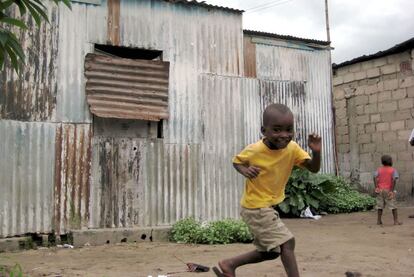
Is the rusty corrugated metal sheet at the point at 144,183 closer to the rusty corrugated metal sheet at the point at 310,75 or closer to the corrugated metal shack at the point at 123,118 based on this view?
the corrugated metal shack at the point at 123,118

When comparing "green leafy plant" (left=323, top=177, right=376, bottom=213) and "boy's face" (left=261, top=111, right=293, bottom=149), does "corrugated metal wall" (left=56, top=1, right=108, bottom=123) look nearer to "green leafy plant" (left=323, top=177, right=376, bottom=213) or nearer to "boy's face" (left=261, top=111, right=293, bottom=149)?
"boy's face" (left=261, top=111, right=293, bottom=149)

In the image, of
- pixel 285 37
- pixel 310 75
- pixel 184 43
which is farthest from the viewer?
pixel 310 75

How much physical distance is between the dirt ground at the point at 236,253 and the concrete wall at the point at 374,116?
4.63 metres

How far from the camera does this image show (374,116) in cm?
1368

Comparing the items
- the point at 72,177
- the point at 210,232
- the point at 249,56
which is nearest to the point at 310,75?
the point at 249,56

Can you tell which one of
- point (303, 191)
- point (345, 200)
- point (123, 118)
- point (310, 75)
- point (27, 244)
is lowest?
point (27, 244)

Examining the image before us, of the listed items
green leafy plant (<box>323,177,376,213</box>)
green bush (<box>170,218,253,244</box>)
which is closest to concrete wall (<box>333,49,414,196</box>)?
green leafy plant (<box>323,177,376,213</box>)

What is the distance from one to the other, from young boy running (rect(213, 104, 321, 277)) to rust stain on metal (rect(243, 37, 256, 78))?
6491mm

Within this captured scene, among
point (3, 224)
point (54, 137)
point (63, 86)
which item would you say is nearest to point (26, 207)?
point (3, 224)

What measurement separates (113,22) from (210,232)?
3.62m

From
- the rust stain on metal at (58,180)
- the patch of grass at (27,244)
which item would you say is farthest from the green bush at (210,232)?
the patch of grass at (27,244)

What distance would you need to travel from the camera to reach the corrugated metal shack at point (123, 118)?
7.18 meters

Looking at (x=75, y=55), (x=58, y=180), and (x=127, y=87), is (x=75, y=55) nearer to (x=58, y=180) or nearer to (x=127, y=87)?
(x=127, y=87)

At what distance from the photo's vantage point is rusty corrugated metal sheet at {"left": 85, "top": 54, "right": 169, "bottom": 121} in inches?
298
